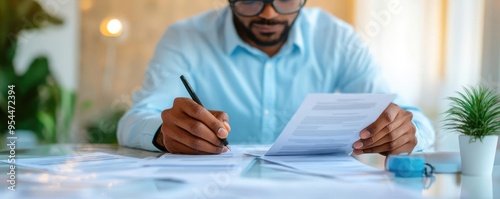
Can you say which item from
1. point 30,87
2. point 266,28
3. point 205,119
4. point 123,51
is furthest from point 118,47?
point 205,119

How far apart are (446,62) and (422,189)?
2.29m

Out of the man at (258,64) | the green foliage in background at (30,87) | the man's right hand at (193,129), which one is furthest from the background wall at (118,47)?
the man's right hand at (193,129)

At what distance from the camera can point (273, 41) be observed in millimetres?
1952

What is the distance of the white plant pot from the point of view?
3.26 ft

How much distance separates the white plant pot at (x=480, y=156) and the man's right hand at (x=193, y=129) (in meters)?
0.47

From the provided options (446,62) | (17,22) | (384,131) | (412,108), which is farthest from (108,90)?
(384,131)

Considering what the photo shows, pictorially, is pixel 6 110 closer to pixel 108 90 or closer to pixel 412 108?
pixel 108 90

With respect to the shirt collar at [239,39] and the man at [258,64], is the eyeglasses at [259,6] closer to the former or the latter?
the man at [258,64]

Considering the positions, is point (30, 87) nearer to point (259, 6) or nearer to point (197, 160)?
point (259, 6)

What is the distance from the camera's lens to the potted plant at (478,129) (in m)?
0.99

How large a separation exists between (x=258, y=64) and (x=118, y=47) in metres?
3.07

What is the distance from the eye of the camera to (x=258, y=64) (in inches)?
78.1

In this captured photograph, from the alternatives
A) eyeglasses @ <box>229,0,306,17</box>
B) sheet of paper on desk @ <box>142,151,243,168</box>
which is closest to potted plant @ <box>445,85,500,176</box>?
sheet of paper on desk @ <box>142,151,243,168</box>

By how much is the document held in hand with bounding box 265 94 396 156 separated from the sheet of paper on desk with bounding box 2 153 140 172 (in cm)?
28
